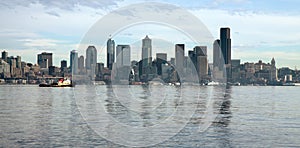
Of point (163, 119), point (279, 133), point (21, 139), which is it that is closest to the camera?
point (21, 139)

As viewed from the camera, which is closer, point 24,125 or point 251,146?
point 251,146

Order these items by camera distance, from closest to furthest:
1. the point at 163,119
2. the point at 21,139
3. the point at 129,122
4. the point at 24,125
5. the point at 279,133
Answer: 1. the point at 21,139
2. the point at 279,133
3. the point at 24,125
4. the point at 129,122
5. the point at 163,119

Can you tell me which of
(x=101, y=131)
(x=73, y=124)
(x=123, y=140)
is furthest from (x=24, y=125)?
(x=123, y=140)

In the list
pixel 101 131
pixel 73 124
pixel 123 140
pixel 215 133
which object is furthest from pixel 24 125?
pixel 215 133

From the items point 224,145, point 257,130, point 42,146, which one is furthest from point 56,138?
point 257,130

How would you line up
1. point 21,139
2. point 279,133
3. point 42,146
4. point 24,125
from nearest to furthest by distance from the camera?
point 42,146 < point 21,139 < point 279,133 < point 24,125

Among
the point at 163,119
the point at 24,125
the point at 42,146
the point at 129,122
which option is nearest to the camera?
the point at 42,146

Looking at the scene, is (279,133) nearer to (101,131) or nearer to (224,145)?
(224,145)

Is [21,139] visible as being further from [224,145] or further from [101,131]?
[224,145]

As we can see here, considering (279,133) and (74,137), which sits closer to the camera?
(74,137)
